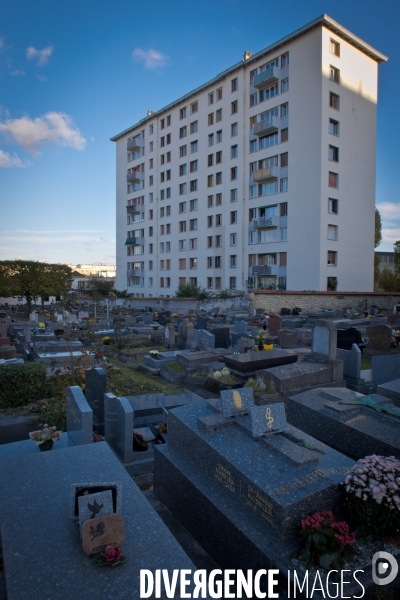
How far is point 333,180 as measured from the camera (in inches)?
1286

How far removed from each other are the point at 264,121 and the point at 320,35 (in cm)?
719

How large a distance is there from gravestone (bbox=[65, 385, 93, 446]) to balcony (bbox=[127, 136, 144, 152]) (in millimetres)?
48099

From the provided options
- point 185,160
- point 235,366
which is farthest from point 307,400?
point 185,160

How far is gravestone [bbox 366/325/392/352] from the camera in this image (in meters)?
13.4

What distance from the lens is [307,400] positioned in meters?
5.52

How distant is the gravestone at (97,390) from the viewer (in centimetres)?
699

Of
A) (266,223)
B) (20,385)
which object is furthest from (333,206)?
(20,385)

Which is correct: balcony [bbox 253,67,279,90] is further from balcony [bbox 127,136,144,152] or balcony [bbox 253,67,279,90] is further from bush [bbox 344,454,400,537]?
bush [bbox 344,454,400,537]

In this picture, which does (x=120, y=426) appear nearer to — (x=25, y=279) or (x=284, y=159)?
(x=284, y=159)

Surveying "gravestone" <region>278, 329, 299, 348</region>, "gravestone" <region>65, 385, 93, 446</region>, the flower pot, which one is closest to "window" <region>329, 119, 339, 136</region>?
"gravestone" <region>278, 329, 299, 348</region>

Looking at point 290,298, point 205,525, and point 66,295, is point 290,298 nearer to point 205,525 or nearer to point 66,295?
point 66,295

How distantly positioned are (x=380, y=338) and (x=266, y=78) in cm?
2873

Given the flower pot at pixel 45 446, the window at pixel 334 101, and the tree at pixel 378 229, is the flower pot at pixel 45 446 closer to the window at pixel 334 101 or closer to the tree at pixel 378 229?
the window at pixel 334 101

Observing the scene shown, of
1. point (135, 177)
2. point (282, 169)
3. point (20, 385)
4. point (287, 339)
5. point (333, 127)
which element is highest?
point (135, 177)
